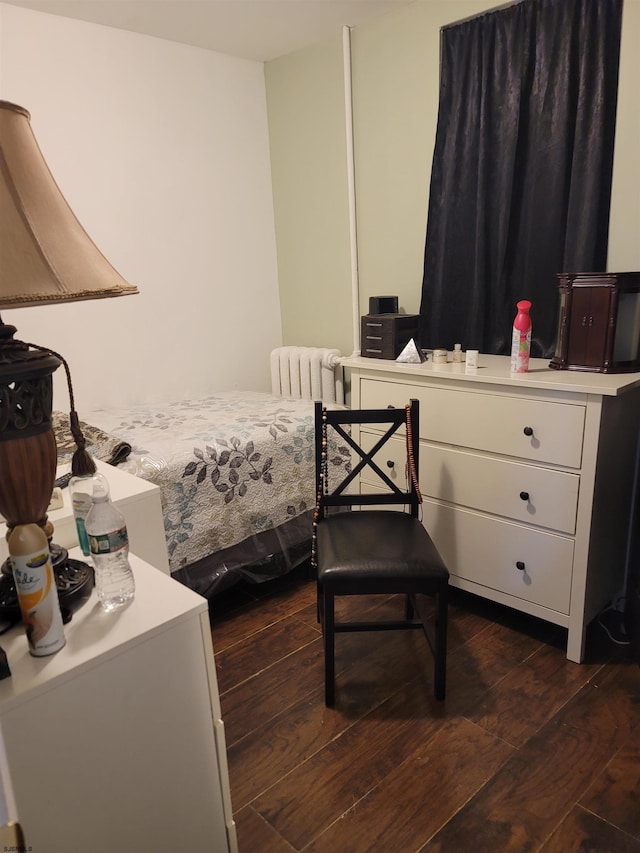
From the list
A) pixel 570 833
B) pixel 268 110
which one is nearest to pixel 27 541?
pixel 570 833

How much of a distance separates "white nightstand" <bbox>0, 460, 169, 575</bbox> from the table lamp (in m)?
0.32

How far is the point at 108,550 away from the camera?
1031 millimetres

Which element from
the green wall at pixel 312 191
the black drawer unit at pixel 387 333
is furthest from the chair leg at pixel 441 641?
the green wall at pixel 312 191

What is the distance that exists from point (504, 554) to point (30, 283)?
174 cm

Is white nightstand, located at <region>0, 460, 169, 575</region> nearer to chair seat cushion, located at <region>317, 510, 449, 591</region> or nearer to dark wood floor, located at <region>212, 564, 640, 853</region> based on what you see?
chair seat cushion, located at <region>317, 510, 449, 591</region>

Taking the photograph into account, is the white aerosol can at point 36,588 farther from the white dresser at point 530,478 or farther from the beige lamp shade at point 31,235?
the white dresser at point 530,478

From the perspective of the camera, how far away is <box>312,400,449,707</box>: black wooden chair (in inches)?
66.2

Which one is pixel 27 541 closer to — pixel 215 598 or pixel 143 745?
pixel 143 745

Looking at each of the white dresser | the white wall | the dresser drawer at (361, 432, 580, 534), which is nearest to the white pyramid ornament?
the white dresser

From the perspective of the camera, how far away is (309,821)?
141 cm

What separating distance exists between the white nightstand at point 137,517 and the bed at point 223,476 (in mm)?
504

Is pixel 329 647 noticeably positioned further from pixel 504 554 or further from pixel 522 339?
pixel 522 339

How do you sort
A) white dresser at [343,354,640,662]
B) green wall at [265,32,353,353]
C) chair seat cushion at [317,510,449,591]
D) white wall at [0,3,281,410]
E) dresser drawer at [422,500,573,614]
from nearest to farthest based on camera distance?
1. chair seat cushion at [317,510,449,591]
2. white dresser at [343,354,640,662]
3. dresser drawer at [422,500,573,614]
4. white wall at [0,3,281,410]
5. green wall at [265,32,353,353]

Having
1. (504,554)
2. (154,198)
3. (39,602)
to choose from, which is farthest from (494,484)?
(154,198)
